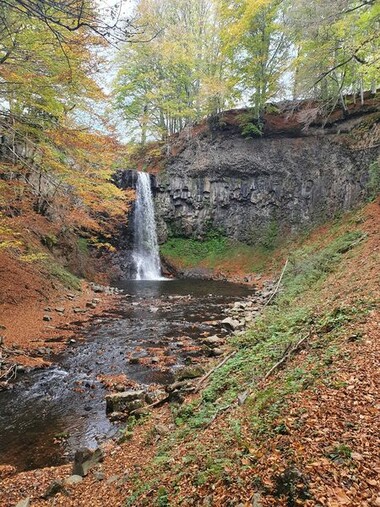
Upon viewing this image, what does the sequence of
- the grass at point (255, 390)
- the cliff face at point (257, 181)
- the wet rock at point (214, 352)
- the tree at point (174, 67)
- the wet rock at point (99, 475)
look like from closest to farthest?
the grass at point (255, 390) → the wet rock at point (99, 475) → the wet rock at point (214, 352) → the cliff face at point (257, 181) → the tree at point (174, 67)

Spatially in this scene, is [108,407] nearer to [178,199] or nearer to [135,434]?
[135,434]

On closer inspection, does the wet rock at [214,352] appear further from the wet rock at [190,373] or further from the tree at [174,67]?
the tree at [174,67]

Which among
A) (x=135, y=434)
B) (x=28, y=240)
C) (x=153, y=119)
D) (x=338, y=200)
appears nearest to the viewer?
(x=135, y=434)

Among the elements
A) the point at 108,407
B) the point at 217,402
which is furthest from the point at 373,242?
the point at 108,407

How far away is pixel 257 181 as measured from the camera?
23.2 meters

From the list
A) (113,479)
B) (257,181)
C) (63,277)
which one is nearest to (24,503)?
(113,479)

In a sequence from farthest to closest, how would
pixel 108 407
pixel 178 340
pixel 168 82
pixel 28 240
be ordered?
1. pixel 168 82
2. pixel 28 240
3. pixel 178 340
4. pixel 108 407

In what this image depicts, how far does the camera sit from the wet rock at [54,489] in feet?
10.8

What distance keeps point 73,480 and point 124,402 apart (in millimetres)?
1811

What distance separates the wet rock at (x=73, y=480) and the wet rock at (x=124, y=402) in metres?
1.59

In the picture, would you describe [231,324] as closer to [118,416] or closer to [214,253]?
[118,416]

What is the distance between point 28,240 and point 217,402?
11.7m

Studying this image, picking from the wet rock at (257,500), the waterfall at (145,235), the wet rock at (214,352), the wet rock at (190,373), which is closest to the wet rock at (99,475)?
the wet rock at (257,500)

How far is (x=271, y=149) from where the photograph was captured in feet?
75.5
